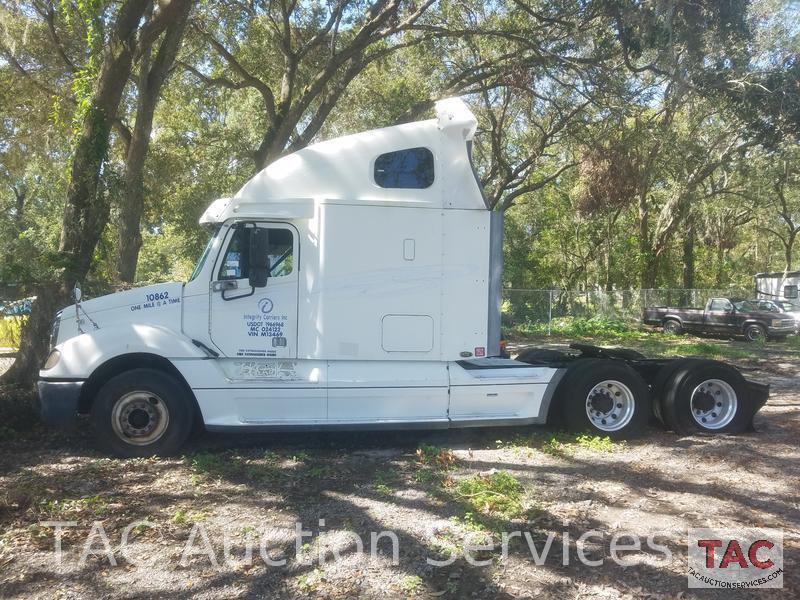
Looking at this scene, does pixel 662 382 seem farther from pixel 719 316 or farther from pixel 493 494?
pixel 719 316

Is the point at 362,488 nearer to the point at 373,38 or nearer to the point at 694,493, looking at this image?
the point at 694,493

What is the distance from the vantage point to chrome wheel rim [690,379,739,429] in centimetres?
759

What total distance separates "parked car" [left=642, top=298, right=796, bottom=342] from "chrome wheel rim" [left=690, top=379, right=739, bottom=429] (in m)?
16.5

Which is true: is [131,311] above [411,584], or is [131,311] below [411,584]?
above

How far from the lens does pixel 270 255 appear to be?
22.4 feet

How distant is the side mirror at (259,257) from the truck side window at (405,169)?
1.34 m

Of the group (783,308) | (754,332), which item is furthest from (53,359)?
(783,308)

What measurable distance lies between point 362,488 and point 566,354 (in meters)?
3.58

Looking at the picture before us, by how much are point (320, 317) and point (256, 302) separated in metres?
0.70

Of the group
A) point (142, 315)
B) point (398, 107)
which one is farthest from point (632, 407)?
point (398, 107)

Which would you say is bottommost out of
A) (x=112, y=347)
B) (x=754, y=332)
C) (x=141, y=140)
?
(x=754, y=332)

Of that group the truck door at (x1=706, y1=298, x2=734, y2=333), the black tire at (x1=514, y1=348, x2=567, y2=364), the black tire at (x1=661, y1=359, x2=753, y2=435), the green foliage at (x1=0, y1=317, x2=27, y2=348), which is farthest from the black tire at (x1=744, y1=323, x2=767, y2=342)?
the green foliage at (x1=0, y1=317, x2=27, y2=348)

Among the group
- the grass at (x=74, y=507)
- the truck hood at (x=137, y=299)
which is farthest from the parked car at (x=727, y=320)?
the grass at (x=74, y=507)

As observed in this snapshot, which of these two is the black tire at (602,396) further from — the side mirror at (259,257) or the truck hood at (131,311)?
the truck hood at (131,311)
